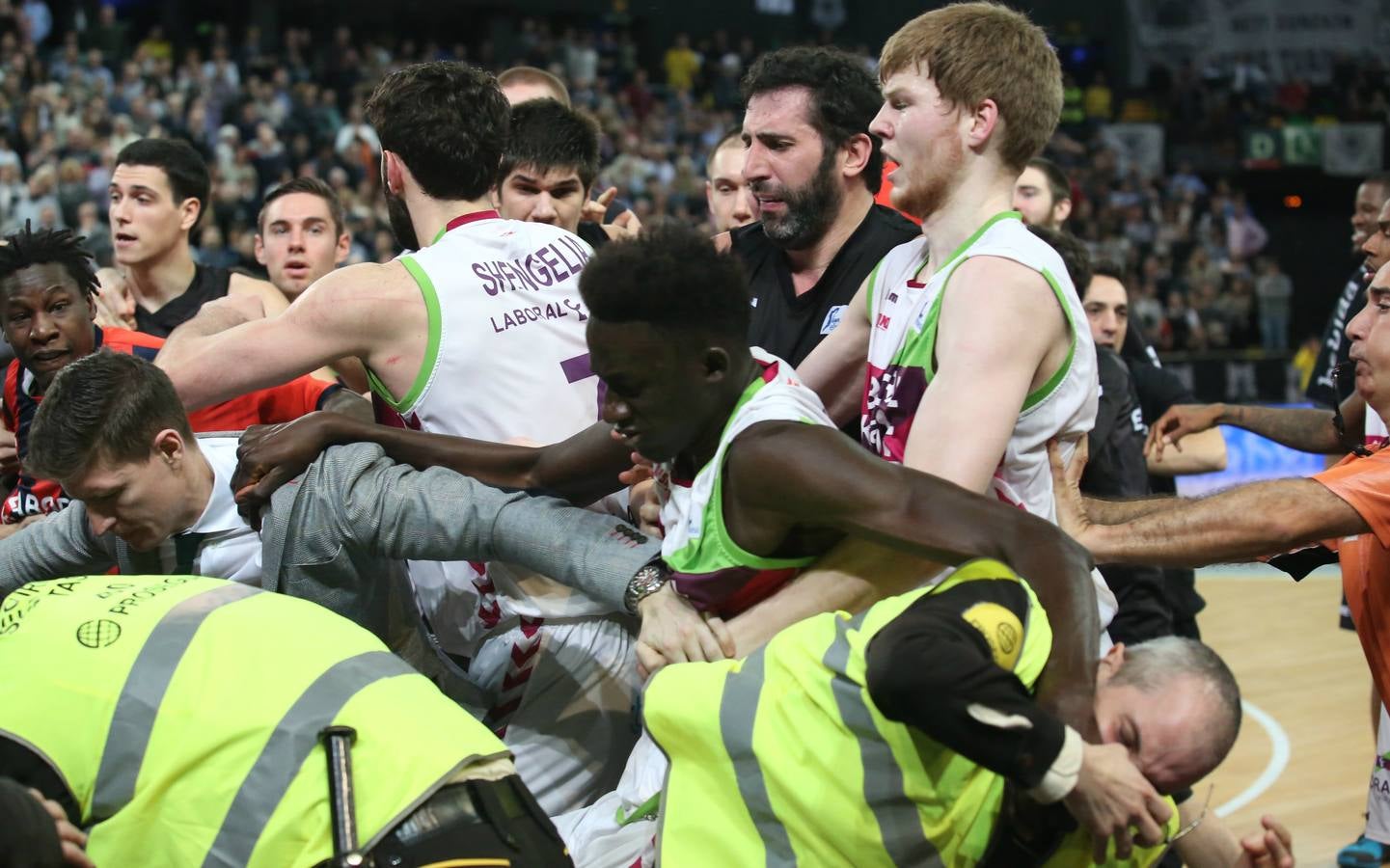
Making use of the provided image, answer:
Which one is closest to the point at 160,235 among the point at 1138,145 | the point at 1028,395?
the point at 1028,395

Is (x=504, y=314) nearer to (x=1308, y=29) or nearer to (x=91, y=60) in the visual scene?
(x=91, y=60)

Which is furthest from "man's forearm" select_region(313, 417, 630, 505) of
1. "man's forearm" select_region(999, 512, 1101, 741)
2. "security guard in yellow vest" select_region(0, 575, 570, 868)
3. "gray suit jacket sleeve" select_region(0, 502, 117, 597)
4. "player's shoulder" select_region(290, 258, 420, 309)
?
"man's forearm" select_region(999, 512, 1101, 741)

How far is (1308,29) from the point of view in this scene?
1014 inches

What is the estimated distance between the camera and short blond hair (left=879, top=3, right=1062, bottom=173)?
2918 mm

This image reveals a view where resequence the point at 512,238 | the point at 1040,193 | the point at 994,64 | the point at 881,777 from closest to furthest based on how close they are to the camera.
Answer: the point at 881,777 → the point at 994,64 → the point at 512,238 → the point at 1040,193

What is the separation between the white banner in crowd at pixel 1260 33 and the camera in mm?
25453

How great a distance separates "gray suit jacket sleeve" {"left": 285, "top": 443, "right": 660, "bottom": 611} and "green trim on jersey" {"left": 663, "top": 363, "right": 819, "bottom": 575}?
0.83ft

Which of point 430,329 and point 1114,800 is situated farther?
point 430,329

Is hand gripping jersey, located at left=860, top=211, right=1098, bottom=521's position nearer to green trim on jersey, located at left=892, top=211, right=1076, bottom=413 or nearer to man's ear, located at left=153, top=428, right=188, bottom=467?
green trim on jersey, located at left=892, top=211, right=1076, bottom=413

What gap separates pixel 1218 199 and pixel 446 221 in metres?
21.7

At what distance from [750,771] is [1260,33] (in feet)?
87.4

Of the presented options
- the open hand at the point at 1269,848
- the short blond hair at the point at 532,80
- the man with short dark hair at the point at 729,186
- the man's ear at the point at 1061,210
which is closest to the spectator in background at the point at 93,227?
the short blond hair at the point at 532,80

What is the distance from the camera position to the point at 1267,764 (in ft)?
23.0

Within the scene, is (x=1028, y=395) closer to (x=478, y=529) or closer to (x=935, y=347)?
(x=935, y=347)
